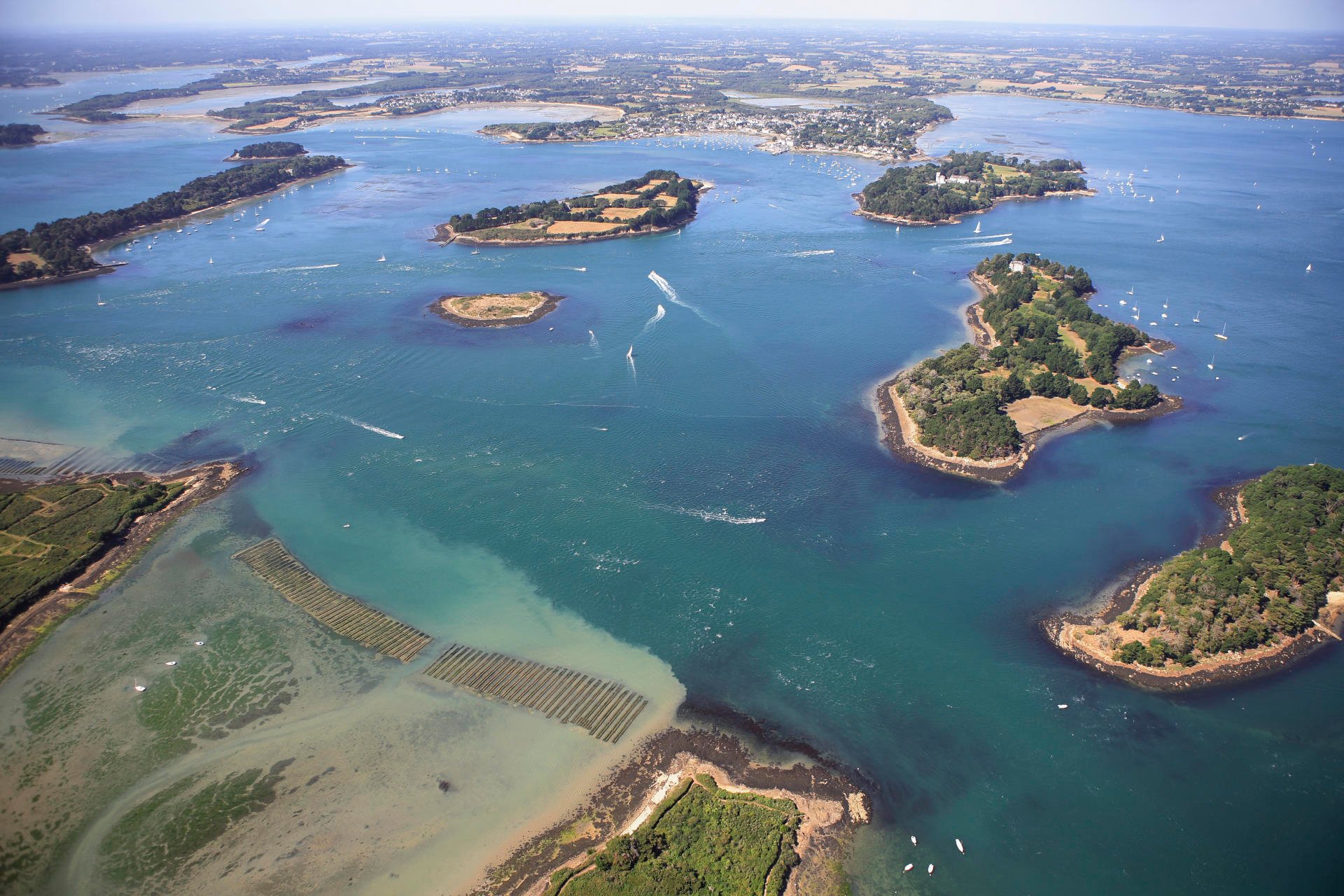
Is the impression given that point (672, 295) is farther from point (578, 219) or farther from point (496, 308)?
point (578, 219)

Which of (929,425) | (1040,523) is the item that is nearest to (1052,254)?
(929,425)

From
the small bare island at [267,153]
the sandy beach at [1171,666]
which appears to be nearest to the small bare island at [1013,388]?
the sandy beach at [1171,666]

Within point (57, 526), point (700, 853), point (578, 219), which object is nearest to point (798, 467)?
point (700, 853)

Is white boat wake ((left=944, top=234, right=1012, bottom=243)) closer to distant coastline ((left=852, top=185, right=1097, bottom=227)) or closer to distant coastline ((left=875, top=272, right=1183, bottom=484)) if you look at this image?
distant coastline ((left=852, top=185, right=1097, bottom=227))

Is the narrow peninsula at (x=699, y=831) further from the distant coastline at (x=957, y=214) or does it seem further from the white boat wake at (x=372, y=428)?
the distant coastline at (x=957, y=214)

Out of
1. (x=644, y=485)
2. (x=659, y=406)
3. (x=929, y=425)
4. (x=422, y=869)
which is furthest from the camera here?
(x=659, y=406)

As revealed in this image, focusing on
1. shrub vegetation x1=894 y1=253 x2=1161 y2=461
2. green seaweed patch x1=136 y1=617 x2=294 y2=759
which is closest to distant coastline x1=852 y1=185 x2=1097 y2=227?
shrub vegetation x1=894 y1=253 x2=1161 y2=461

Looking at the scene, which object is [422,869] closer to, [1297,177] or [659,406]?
[659,406]
